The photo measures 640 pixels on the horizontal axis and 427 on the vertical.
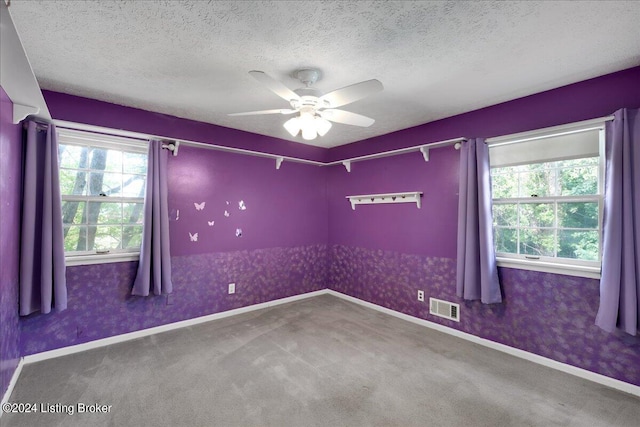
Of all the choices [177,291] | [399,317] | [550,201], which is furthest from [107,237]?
[550,201]

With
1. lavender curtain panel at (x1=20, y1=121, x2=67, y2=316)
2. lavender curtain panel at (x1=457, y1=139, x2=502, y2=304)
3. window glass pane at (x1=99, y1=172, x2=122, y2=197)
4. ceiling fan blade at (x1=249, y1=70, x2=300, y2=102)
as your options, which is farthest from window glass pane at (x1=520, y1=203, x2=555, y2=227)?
lavender curtain panel at (x1=20, y1=121, x2=67, y2=316)

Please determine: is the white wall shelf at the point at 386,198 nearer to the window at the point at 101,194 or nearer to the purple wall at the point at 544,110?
the purple wall at the point at 544,110

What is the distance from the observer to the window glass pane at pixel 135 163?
117 inches

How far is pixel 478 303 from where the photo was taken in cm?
289

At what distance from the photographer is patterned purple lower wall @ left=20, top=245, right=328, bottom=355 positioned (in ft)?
8.46

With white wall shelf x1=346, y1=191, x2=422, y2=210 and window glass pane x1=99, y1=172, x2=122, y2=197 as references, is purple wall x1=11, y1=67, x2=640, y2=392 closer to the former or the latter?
white wall shelf x1=346, y1=191, x2=422, y2=210

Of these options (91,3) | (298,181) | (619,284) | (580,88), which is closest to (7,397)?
(91,3)

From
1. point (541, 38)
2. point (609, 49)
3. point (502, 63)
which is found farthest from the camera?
point (502, 63)

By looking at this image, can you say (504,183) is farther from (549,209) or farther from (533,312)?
(533,312)

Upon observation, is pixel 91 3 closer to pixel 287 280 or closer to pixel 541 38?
pixel 541 38

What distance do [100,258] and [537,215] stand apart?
12.9 feet

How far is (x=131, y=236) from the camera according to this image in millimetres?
2998

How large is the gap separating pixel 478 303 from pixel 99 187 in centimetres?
379

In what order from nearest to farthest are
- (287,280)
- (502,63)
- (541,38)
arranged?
1. (541,38)
2. (502,63)
3. (287,280)
